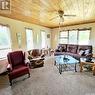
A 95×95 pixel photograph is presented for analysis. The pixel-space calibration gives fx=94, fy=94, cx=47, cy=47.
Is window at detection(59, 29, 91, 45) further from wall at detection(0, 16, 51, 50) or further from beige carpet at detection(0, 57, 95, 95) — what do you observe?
beige carpet at detection(0, 57, 95, 95)

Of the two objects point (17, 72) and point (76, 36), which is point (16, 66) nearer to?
point (17, 72)

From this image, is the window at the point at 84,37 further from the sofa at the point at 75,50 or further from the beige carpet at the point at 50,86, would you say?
the beige carpet at the point at 50,86

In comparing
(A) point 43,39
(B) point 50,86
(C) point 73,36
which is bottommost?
(B) point 50,86

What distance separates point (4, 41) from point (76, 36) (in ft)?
16.8

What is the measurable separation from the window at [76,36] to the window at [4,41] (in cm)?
478

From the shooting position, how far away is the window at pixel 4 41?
13.7 ft

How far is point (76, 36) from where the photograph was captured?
7.21 meters

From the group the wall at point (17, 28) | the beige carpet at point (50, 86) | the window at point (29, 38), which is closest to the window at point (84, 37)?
the wall at point (17, 28)

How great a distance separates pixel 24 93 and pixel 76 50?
4.50 meters


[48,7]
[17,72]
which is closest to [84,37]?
[48,7]

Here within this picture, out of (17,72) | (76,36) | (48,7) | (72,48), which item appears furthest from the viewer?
(76,36)

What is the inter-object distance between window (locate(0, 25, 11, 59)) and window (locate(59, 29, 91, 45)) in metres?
4.78

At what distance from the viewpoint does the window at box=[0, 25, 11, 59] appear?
4180 mm

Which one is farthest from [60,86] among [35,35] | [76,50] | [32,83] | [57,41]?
[57,41]
